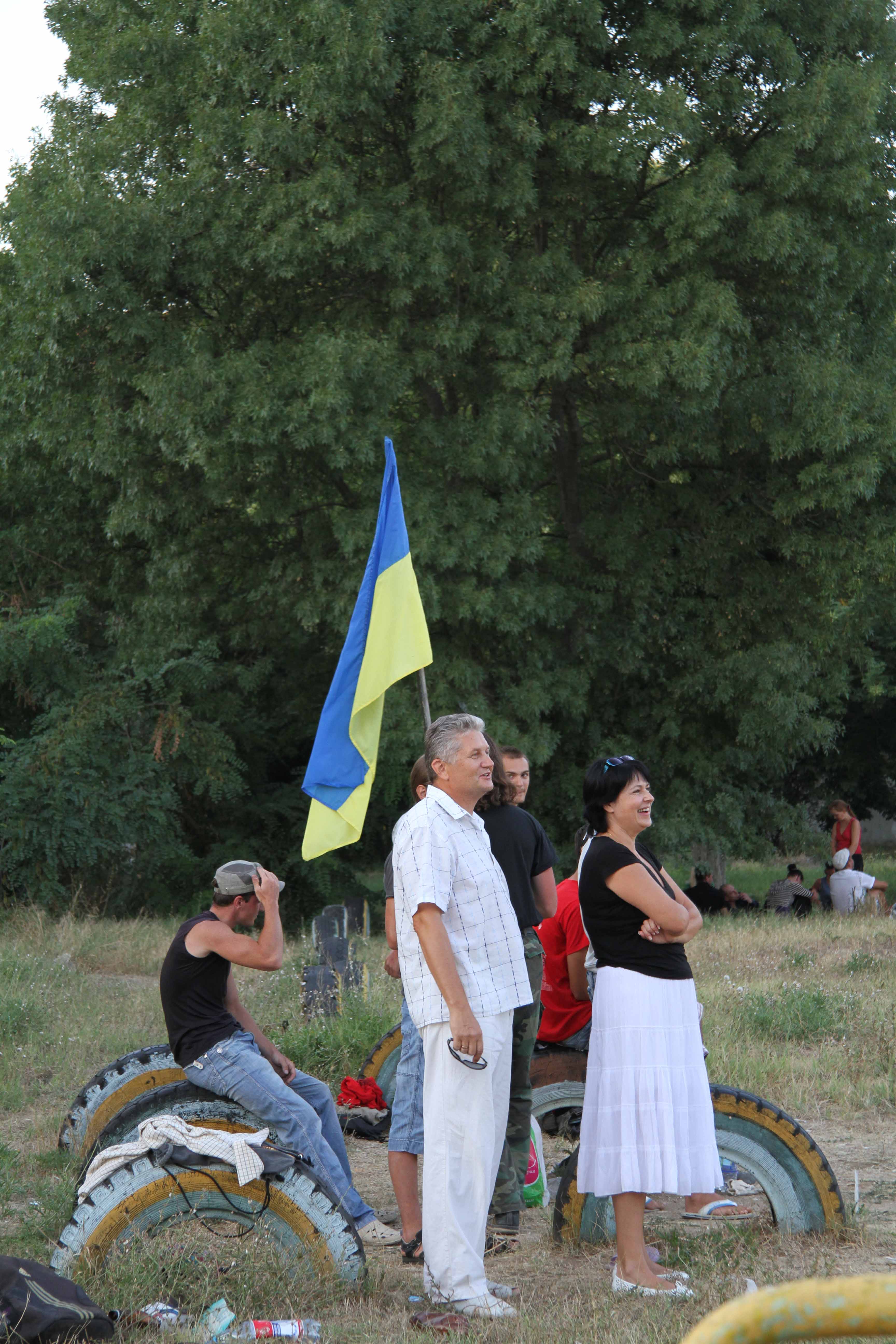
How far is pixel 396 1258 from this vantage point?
507 centimetres

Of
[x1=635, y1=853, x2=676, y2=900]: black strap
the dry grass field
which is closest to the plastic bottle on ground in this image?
the dry grass field

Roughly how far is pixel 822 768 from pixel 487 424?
18331 mm

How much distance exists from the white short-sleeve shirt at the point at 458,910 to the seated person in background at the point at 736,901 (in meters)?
13.9

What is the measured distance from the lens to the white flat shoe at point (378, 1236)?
523cm

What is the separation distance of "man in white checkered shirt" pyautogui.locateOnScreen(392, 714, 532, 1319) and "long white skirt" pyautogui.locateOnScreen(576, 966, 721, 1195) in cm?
36

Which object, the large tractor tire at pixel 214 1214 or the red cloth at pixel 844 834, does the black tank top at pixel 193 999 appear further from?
the red cloth at pixel 844 834

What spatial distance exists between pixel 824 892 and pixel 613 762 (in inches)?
584

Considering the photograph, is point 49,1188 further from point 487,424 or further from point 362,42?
point 362,42

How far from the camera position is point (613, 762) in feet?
15.6

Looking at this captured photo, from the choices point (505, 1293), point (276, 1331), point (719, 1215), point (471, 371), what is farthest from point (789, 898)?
point (276, 1331)

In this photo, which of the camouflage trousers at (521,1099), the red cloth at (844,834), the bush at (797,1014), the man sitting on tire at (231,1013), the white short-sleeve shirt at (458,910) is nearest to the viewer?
the white short-sleeve shirt at (458,910)

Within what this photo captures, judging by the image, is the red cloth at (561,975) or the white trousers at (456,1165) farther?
the red cloth at (561,975)

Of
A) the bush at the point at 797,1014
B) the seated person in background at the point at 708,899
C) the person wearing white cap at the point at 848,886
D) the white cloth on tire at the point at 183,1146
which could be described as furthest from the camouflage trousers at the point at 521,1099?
the seated person in background at the point at 708,899

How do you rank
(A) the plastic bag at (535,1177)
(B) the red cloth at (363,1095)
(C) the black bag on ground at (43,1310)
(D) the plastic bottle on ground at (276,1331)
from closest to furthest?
(C) the black bag on ground at (43,1310), (D) the plastic bottle on ground at (276,1331), (A) the plastic bag at (535,1177), (B) the red cloth at (363,1095)
